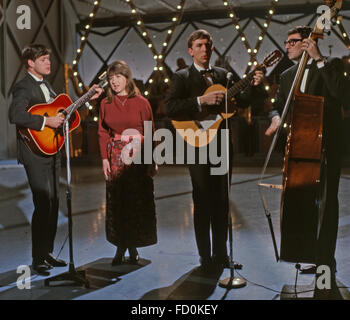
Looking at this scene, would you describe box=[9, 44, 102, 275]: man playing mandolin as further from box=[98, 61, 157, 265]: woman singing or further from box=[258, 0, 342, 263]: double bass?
box=[258, 0, 342, 263]: double bass

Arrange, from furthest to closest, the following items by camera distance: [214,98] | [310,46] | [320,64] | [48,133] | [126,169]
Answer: [126,169]
[48,133]
[214,98]
[320,64]
[310,46]

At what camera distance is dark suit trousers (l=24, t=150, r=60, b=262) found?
2666mm

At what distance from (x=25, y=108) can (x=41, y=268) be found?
0.85 m

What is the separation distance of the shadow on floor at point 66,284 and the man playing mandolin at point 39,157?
16cm

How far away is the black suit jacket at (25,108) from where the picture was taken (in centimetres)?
256

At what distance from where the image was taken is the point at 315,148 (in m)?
2.03

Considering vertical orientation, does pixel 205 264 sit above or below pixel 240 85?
below

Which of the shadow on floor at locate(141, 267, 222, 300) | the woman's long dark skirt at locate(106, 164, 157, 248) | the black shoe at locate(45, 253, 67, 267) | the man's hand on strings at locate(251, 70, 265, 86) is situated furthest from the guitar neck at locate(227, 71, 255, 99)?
the black shoe at locate(45, 253, 67, 267)

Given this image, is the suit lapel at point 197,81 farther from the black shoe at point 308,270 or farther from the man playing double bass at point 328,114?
the black shoe at point 308,270

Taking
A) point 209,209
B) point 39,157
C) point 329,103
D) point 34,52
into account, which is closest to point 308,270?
point 209,209

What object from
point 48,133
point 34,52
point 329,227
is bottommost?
point 329,227

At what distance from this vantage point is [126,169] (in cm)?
276

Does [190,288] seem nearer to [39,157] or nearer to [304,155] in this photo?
[304,155]
